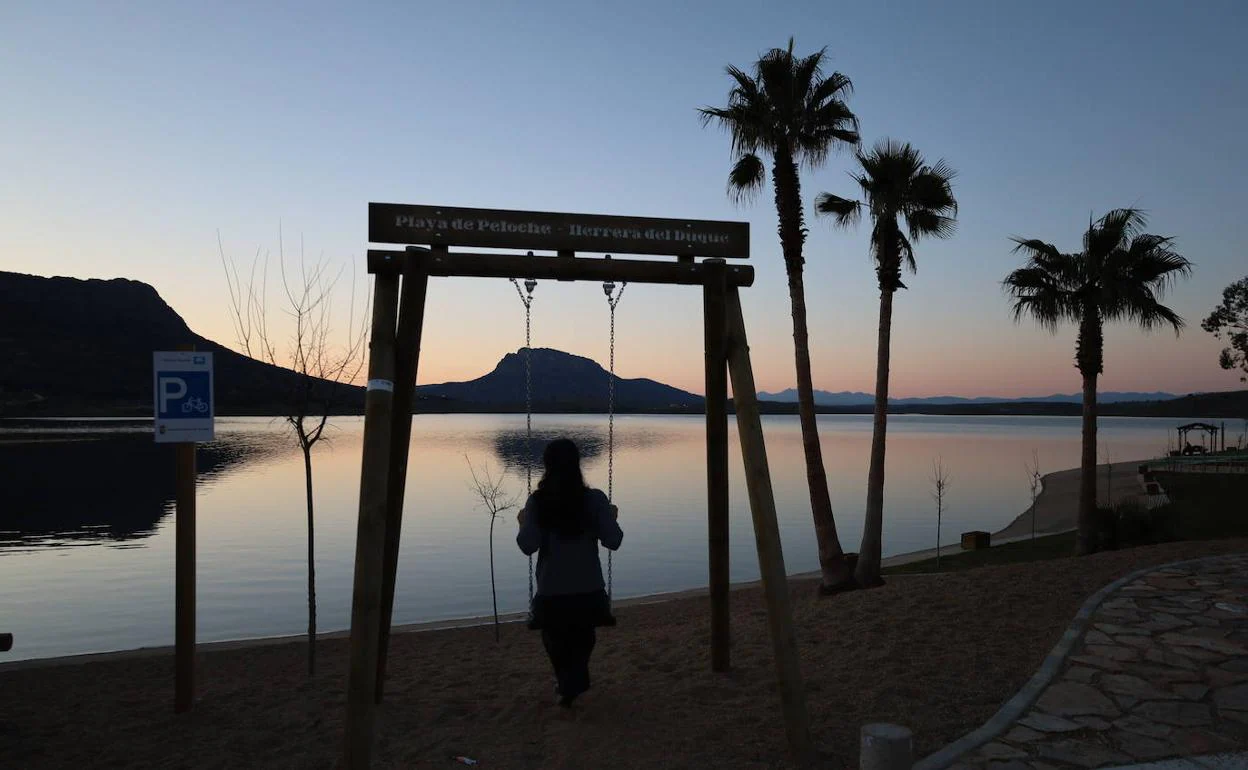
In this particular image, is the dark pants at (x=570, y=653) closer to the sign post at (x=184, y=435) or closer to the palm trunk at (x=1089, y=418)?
the sign post at (x=184, y=435)

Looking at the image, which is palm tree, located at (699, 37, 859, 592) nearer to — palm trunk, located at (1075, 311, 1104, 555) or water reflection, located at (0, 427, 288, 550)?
palm trunk, located at (1075, 311, 1104, 555)

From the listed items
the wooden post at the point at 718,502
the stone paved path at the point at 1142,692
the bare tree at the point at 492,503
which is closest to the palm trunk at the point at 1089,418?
the stone paved path at the point at 1142,692

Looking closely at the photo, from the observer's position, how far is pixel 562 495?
5.75m

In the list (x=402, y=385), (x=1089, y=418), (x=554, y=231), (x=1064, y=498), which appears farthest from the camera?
(x=1064, y=498)

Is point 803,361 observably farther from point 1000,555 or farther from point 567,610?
point 1000,555

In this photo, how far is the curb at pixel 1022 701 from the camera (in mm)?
4918

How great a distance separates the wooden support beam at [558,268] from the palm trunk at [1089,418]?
530 inches

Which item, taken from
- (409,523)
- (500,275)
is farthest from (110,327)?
(500,275)

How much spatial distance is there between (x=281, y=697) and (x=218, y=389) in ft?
577

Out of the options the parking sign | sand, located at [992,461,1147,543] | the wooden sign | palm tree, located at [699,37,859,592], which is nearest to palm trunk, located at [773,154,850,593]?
palm tree, located at [699,37,859,592]

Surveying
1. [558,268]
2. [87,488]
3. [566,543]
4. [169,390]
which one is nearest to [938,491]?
[558,268]

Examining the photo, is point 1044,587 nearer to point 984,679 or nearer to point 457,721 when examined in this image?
point 984,679

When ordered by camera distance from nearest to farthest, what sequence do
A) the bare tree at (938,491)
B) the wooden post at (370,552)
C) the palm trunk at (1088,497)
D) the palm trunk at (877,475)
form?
the wooden post at (370,552), the palm trunk at (877,475), the palm trunk at (1088,497), the bare tree at (938,491)

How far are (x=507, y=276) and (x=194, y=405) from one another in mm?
3199
